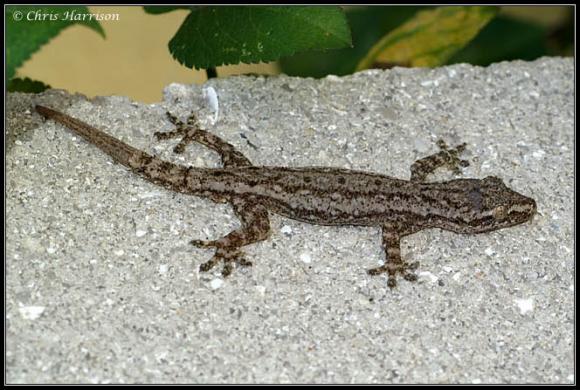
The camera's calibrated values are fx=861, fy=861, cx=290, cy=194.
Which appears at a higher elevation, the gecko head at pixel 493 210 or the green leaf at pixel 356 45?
the green leaf at pixel 356 45

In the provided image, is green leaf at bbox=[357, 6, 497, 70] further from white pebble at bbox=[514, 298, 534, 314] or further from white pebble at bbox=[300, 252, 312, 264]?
white pebble at bbox=[514, 298, 534, 314]

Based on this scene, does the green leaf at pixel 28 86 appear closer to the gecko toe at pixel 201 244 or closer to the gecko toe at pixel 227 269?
the gecko toe at pixel 201 244

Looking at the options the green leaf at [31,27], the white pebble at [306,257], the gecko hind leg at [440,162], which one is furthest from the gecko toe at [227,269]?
the green leaf at [31,27]

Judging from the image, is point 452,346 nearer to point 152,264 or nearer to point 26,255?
point 152,264

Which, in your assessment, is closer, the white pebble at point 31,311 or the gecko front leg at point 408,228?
the white pebble at point 31,311

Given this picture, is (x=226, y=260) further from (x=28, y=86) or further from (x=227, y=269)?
(x=28, y=86)

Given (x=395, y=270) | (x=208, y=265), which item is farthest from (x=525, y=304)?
(x=208, y=265)

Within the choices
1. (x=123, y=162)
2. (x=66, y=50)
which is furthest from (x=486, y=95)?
(x=66, y=50)
